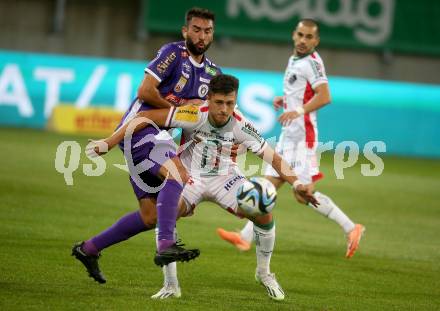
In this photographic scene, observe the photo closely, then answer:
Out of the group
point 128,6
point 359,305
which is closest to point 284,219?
point 359,305

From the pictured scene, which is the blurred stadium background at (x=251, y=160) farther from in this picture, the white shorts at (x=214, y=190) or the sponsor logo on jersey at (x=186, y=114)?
the sponsor logo on jersey at (x=186, y=114)

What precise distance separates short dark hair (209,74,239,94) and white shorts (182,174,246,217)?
2.46ft

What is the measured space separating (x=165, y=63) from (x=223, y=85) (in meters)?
0.85

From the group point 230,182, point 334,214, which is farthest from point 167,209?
point 334,214

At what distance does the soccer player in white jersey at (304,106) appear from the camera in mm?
9938

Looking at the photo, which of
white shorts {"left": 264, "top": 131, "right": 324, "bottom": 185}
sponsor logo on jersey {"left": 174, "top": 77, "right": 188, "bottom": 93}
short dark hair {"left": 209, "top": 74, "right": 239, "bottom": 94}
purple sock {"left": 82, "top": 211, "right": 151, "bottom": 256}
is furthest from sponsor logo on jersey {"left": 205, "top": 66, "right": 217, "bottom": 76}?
white shorts {"left": 264, "top": 131, "right": 324, "bottom": 185}

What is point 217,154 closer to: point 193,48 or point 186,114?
point 186,114

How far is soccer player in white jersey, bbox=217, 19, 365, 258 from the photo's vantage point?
994cm

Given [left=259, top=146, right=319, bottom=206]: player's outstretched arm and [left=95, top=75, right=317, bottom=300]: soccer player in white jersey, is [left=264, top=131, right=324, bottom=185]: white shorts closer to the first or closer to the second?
[left=95, top=75, right=317, bottom=300]: soccer player in white jersey

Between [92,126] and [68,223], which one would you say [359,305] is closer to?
[68,223]

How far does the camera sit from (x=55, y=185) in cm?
1300

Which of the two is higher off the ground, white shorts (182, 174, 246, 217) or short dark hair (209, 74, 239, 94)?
short dark hair (209, 74, 239, 94)

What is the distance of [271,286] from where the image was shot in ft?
24.3

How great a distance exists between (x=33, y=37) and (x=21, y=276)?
17.5 m
